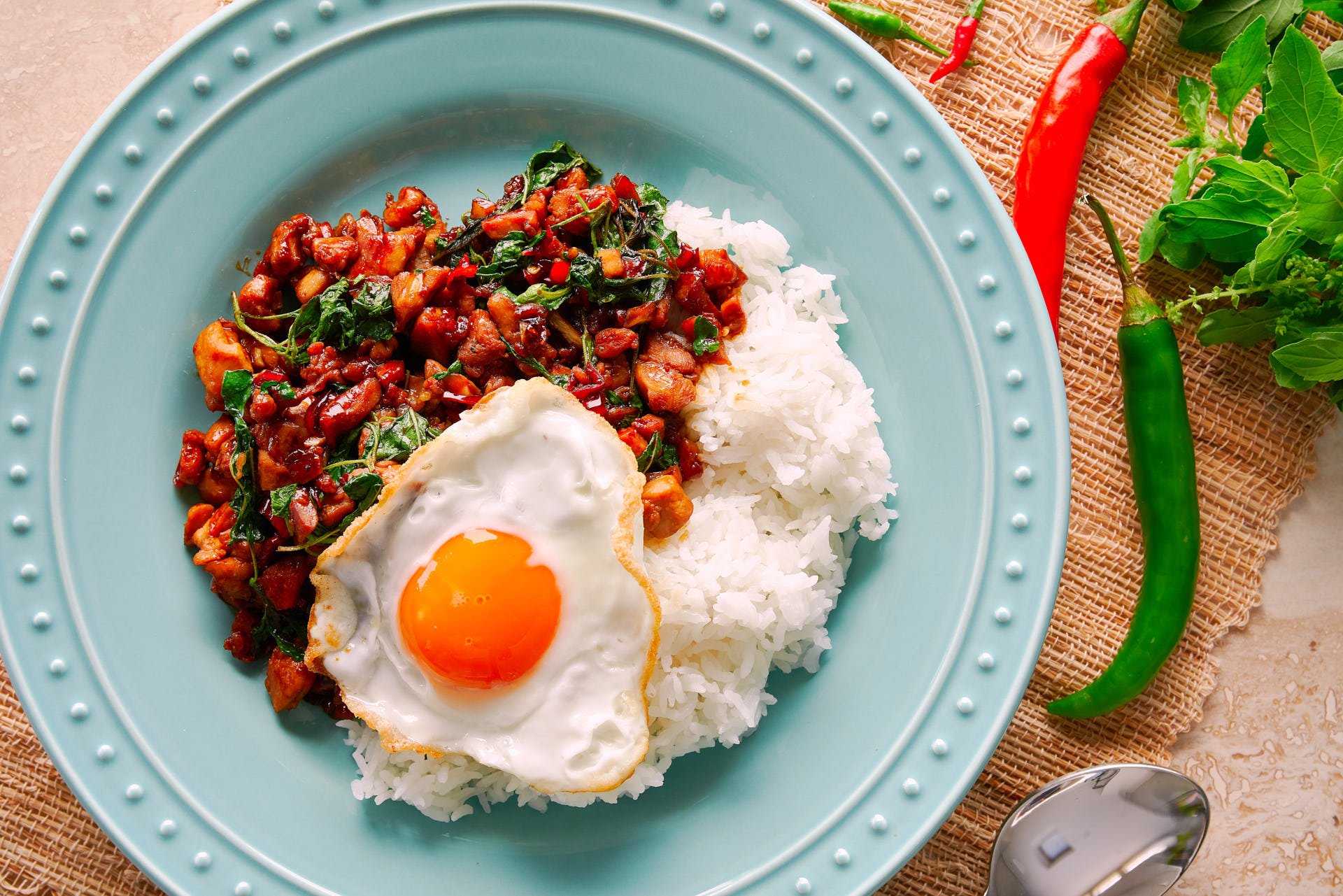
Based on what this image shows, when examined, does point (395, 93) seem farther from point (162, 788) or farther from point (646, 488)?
point (162, 788)

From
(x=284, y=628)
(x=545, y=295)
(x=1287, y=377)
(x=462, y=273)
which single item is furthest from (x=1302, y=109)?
(x=284, y=628)

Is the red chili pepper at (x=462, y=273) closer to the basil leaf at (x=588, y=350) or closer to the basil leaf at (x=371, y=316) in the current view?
the basil leaf at (x=371, y=316)

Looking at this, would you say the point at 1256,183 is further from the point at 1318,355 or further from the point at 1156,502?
the point at 1156,502

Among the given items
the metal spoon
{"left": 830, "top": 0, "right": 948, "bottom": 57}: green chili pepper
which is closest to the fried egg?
the metal spoon

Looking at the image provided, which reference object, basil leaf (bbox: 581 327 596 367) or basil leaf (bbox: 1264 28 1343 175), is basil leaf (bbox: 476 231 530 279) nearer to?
basil leaf (bbox: 581 327 596 367)

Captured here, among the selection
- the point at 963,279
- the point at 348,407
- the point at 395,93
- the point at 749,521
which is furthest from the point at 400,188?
the point at 963,279

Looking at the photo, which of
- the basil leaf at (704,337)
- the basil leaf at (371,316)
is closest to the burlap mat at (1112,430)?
the basil leaf at (704,337)
